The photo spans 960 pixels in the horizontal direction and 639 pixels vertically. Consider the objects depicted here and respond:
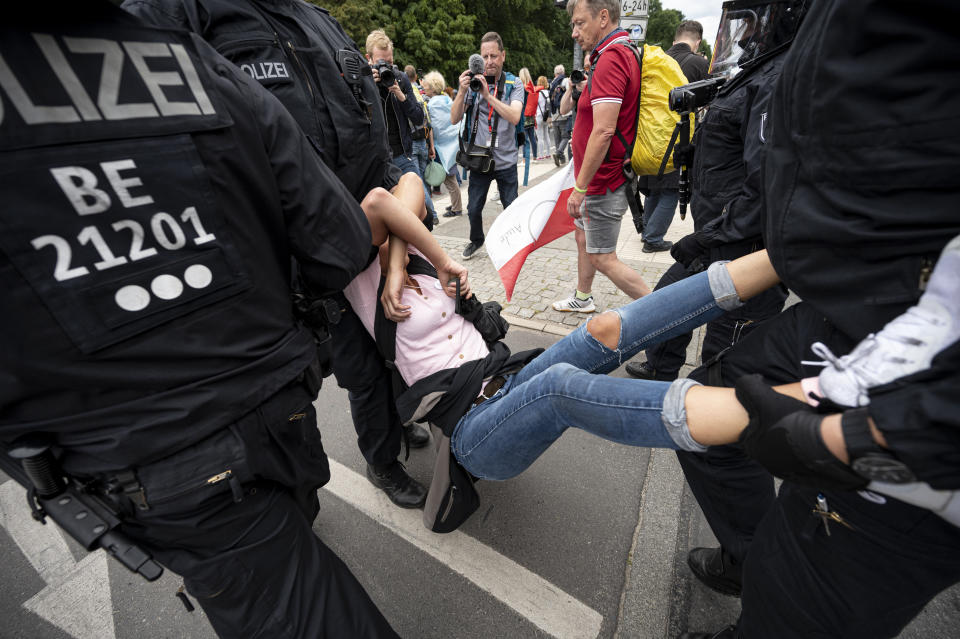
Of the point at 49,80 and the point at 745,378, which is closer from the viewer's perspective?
the point at 49,80

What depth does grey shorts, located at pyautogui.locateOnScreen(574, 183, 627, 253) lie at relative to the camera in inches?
126

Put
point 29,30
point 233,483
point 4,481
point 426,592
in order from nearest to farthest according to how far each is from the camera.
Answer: point 29,30
point 233,483
point 426,592
point 4,481

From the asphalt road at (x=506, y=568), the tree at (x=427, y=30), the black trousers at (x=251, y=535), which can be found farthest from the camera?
the tree at (x=427, y=30)

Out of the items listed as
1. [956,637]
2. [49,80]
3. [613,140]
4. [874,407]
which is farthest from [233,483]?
[613,140]

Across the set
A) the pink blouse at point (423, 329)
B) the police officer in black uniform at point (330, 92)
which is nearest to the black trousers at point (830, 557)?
the pink blouse at point (423, 329)

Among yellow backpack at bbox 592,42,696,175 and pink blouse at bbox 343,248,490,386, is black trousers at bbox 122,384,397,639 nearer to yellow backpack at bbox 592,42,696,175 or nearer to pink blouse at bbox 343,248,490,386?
pink blouse at bbox 343,248,490,386

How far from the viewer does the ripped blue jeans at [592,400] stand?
44.9 inches

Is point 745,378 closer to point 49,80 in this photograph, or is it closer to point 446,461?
point 446,461

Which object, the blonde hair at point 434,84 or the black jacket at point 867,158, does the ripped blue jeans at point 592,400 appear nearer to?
the black jacket at point 867,158

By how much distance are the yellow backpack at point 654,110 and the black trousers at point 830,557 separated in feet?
7.09

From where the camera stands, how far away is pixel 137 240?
0.87 m

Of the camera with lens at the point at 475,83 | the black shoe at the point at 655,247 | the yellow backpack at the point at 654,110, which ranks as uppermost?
the camera with lens at the point at 475,83

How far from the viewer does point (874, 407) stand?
2.37ft

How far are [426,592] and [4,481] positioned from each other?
9.01 ft
